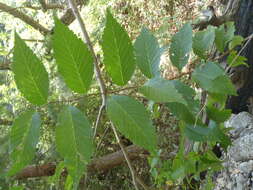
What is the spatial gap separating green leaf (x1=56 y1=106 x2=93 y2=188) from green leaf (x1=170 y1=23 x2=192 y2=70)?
0.15m

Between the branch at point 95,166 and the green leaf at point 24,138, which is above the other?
the green leaf at point 24,138

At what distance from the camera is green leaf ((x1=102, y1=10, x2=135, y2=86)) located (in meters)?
0.28

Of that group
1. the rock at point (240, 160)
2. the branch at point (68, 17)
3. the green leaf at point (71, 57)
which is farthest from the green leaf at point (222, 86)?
the branch at point (68, 17)

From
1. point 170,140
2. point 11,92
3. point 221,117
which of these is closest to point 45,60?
point 11,92

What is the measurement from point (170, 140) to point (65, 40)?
1.69m

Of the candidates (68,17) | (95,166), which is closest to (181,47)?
(95,166)

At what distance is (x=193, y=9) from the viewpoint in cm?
231

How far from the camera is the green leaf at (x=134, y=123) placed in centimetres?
28

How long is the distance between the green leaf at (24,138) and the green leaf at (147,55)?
0.12m

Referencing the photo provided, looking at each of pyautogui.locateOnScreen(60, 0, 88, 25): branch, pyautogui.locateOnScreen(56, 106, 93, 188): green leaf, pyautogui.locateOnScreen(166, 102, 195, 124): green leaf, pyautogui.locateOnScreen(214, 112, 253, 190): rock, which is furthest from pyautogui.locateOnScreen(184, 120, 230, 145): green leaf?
pyautogui.locateOnScreen(60, 0, 88, 25): branch

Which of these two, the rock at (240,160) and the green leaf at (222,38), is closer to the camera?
the green leaf at (222,38)

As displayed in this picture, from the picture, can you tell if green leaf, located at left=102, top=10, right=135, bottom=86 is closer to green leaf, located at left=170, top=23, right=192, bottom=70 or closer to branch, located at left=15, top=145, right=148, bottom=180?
green leaf, located at left=170, top=23, right=192, bottom=70

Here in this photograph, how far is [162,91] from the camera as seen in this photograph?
27 cm

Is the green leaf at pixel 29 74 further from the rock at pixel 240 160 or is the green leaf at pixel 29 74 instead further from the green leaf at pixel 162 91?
the rock at pixel 240 160
